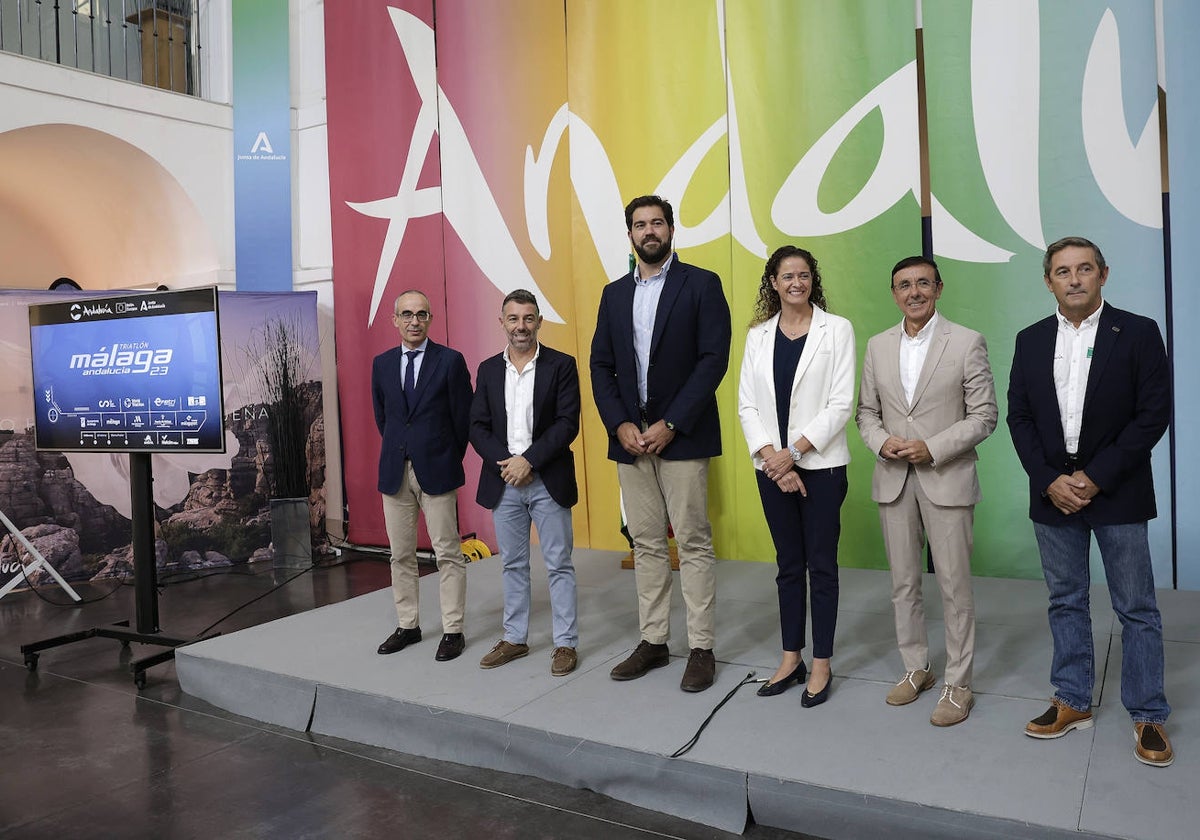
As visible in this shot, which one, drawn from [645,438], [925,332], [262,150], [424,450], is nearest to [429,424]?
[424,450]

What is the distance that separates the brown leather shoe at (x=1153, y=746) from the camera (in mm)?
2297

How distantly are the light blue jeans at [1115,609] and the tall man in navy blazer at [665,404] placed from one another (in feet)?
3.43

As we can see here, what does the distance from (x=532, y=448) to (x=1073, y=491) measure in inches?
68.2

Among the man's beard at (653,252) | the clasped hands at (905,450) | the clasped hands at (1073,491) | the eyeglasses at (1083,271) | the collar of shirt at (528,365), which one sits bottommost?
the clasped hands at (1073,491)

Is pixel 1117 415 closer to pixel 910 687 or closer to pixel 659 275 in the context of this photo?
pixel 910 687

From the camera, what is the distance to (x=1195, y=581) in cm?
407

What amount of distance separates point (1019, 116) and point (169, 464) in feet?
17.5

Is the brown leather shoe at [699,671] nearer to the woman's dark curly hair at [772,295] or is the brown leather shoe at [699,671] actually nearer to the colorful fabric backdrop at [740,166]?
the woman's dark curly hair at [772,295]

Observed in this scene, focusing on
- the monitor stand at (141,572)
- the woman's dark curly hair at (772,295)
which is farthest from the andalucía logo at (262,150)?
the woman's dark curly hair at (772,295)

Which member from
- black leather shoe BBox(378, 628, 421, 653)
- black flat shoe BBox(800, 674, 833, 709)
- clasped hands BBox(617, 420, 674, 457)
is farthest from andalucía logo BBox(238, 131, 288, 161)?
black flat shoe BBox(800, 674, 833, 709)

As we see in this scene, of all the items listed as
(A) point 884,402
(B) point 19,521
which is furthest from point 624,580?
(B) point 19,521

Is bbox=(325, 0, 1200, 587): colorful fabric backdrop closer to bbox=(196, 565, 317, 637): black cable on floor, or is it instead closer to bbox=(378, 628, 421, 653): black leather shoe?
bbox=(196, 565, 317, 637): black cable on floor

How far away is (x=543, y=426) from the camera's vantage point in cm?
337

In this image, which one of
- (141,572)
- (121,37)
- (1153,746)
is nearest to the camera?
(1153,746)
